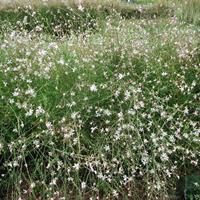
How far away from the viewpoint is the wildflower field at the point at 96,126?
130 inches

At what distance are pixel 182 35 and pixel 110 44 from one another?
2.73 feet

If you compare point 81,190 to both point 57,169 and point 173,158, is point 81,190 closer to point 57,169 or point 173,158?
point 57,169

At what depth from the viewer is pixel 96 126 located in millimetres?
3557

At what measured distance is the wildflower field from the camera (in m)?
3.30

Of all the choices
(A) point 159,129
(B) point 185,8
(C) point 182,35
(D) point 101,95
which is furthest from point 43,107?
(B) point 185,8

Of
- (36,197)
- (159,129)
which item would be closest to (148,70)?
(159,129)

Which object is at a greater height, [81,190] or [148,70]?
[148,70]

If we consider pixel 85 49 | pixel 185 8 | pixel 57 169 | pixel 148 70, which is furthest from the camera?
pixel 185 8

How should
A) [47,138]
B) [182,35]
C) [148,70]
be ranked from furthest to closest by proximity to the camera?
1. [182,35]
2. [148,70]
3. [47,138]

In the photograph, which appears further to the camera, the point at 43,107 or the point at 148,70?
the point at 148,70

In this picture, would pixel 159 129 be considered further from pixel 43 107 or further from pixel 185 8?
pixel 185 8

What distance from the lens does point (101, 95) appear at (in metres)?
3.79

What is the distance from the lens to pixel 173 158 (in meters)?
3.74

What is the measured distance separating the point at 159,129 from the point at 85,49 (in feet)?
4.25
